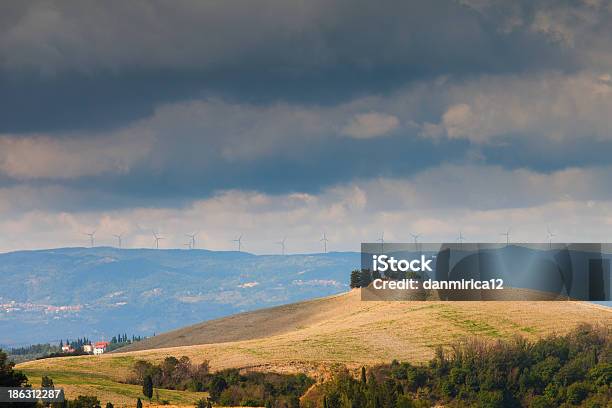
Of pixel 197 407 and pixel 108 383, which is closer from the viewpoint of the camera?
pixel 197 407

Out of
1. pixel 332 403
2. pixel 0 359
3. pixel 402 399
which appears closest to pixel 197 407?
pixel 332 403

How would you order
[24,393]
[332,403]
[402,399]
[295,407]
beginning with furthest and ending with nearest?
[295,407]
[332,403]
[402,399]
[24,393]

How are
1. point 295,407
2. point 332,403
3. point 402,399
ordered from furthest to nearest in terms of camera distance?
point 295,407
point 332,403
point 402,399

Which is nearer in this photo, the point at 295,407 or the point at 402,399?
the point at 402,399

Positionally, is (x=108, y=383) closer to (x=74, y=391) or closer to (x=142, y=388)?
(x=142, y=388)

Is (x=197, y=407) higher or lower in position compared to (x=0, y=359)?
lower

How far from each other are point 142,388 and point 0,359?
66644 mm

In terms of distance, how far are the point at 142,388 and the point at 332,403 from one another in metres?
42.8

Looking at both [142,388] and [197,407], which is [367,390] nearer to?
[197,407]

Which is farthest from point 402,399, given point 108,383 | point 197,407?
point 108,383

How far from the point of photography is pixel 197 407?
16250 centimetres

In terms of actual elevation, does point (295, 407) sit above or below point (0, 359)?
below

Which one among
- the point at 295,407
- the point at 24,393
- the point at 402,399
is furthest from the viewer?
the point at 295,407

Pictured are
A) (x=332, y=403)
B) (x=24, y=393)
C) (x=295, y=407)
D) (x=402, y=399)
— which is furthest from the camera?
(x=295, y=407)
